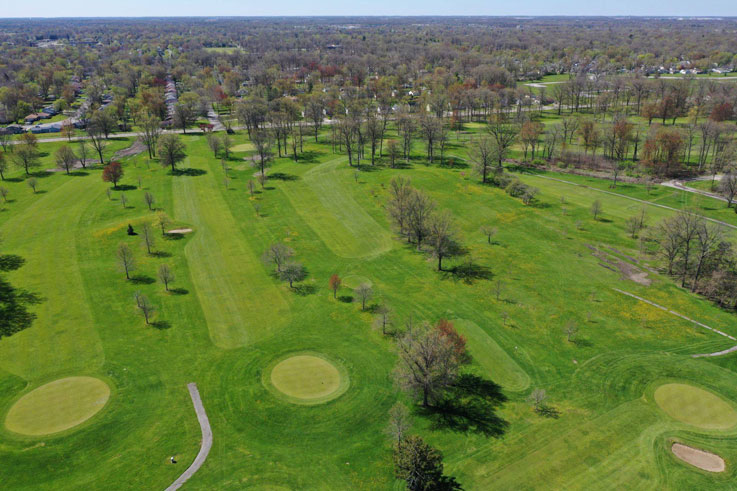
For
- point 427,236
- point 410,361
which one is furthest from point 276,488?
point 427,236

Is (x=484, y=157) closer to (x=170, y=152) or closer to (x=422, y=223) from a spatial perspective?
(x=422, y=223)

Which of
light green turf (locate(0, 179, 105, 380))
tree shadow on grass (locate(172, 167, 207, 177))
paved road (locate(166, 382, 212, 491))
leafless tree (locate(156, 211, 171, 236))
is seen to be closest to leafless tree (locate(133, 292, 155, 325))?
light green turf (locate(0, 179, 105, 380))

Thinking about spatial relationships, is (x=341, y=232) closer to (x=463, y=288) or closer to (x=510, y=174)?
(x=463, y=288)

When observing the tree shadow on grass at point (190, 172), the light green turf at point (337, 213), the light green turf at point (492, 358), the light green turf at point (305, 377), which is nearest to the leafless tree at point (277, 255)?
the light green turf at point (337, 213)

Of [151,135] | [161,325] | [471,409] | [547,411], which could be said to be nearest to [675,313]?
[547,411]

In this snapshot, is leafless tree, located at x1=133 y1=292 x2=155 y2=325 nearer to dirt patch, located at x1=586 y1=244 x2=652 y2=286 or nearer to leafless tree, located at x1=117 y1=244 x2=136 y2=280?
leafless tree, located at x1=117 y1=244 x2=136 y2=280

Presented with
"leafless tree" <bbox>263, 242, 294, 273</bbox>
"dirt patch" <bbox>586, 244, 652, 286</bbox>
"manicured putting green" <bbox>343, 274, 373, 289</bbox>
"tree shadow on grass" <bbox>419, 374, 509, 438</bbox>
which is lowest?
"tree shadow on grass" <bbox>419, 374, 509, 438</bbox>
